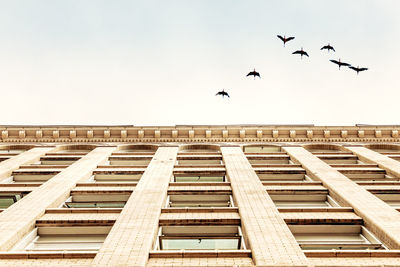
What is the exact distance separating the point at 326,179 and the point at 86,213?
1111cm

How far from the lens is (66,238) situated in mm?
12883

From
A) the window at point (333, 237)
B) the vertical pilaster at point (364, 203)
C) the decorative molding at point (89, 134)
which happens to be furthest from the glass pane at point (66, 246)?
the decorative molding at point (89, 134)

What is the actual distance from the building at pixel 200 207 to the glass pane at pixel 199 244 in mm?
34

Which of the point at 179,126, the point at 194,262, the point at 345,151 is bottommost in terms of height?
the point at 194,262

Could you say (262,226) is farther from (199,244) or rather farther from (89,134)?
(89,134)

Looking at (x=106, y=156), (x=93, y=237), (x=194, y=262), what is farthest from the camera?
(x=106, y=156)

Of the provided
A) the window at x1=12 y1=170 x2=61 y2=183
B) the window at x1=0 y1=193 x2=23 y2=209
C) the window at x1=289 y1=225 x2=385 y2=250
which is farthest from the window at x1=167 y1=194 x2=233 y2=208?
the window at x1=12 y1=170 x2=61 y2=183

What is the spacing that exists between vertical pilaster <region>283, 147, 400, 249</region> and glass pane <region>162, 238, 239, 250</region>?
4689 millimetres

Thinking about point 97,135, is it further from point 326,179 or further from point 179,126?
point 326,179

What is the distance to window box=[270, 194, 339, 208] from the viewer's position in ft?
53.8

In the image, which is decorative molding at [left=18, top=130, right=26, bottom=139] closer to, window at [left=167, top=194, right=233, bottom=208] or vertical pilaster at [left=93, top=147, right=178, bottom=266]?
vertical pilaster at [left=93, top=147, right=178, bottom=266]

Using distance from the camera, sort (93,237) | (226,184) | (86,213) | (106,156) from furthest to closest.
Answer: (106,156) → (226,184) → (86,213) → (93,237)

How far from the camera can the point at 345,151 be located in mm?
26500

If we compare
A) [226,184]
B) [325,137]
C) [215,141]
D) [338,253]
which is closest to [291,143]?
[325,137]
